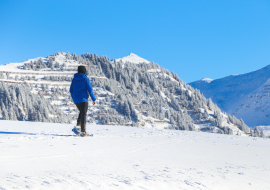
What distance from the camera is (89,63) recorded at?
79.7 m

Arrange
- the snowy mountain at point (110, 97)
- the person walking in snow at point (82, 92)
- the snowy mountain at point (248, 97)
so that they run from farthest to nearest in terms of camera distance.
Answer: the snowy mountain at point (248, 97) → the snowy mountain at point (110, 97) → the person walking in snow at point (82, 92)

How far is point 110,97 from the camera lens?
191 feet

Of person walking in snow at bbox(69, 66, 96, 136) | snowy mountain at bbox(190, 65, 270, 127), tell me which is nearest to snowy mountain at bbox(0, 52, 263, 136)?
person walking in snow at bbox(69, 66, 96, 136)

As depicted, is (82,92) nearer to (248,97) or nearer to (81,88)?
(81,88)

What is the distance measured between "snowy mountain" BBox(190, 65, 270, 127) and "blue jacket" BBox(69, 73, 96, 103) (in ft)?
407

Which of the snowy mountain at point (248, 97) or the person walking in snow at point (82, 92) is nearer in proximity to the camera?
the person walking in snow at point (82, 92)

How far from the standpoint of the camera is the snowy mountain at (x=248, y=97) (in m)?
117

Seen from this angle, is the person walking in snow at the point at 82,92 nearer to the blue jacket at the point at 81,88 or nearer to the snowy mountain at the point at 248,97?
the blue jacket at the point at 81,88

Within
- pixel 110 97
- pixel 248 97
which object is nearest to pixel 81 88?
pixel 110 97

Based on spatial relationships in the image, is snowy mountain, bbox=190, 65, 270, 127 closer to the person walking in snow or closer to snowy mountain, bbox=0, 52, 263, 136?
snowy mountain, bbox=0, 52, 263, 136

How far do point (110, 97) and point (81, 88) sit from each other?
5345 cm

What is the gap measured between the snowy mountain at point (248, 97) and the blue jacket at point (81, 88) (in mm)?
124146

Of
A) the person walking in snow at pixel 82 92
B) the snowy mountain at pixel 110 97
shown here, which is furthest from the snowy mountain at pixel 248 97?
the person walking in snow at pixel 82 92

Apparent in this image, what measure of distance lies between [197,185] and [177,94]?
77865 mm
